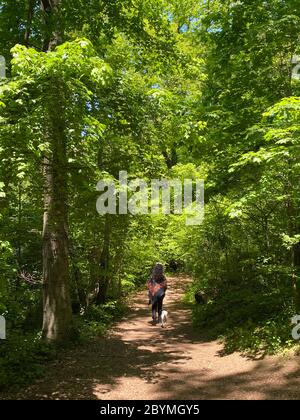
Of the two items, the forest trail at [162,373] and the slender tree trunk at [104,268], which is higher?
the slender tree trunk at [104,268]

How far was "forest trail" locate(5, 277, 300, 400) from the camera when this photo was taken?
6.00 m

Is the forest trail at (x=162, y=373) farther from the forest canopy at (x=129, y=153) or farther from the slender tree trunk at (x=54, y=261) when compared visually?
the slender tree trunk at (x=54, y=261)

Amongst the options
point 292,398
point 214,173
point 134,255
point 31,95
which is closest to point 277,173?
point 214,173

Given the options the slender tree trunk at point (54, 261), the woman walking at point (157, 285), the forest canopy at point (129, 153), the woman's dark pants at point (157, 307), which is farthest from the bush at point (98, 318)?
the woman walking at point (157, 285)

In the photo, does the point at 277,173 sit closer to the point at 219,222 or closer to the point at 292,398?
the point at 292,398

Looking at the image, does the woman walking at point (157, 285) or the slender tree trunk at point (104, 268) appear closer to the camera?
the woman walking at point (157, 285)

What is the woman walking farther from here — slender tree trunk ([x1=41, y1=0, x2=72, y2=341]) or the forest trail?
slender tree trunk ([x1=41, y1=0, x2=72, y2=341])

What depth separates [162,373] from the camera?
7270 mm

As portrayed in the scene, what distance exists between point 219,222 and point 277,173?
5.71 m

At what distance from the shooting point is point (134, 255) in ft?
53.8

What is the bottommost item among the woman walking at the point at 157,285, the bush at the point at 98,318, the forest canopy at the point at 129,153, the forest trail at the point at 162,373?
the bush at the point at 98,318

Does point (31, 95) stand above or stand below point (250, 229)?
above

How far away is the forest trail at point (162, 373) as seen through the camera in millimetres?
5996

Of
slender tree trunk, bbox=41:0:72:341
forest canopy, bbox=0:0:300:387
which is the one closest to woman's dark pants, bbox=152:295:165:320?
forest canopy, bbox=0:0:300:387
